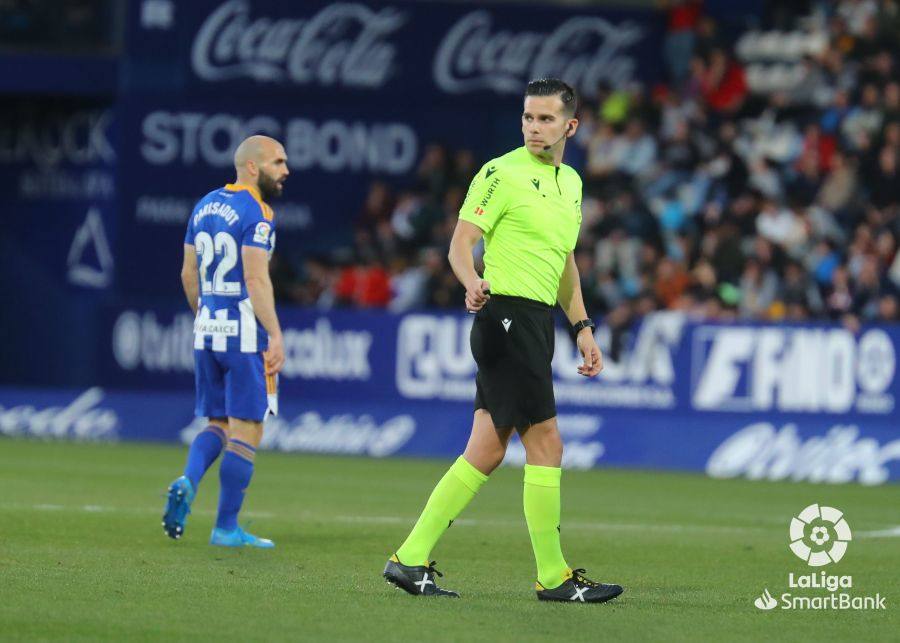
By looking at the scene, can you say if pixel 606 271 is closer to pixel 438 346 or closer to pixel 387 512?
pixel 438 346

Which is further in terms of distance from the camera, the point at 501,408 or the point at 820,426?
the point at 820,426

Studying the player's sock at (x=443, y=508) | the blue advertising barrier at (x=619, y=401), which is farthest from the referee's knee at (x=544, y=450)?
the blue advertising barrier at (x=619, y=401)

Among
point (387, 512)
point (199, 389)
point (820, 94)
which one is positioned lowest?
point (387, 512)

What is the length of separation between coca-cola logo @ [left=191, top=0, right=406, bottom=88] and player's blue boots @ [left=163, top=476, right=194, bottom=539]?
15.5 meters

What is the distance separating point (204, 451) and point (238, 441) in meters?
0.22

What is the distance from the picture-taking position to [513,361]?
8391mm

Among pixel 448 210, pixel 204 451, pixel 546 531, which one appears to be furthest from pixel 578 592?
pixel 448 210

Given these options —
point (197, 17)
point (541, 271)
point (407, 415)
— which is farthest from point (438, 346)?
point (541, 271)

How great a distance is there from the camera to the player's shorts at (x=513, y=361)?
8383 mm

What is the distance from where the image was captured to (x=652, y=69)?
2659 cm

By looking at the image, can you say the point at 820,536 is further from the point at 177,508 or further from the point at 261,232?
the point at 177,508

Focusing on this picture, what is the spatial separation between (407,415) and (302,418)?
3.92 feet

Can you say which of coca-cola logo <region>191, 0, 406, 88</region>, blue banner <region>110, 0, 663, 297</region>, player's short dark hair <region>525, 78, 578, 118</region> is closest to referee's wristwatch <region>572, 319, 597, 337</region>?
player's short dark hair <region>525, 78, 578, 118</region>

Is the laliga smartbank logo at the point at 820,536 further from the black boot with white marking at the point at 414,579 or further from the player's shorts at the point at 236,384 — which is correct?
the player's shorts at the point at 236,384
